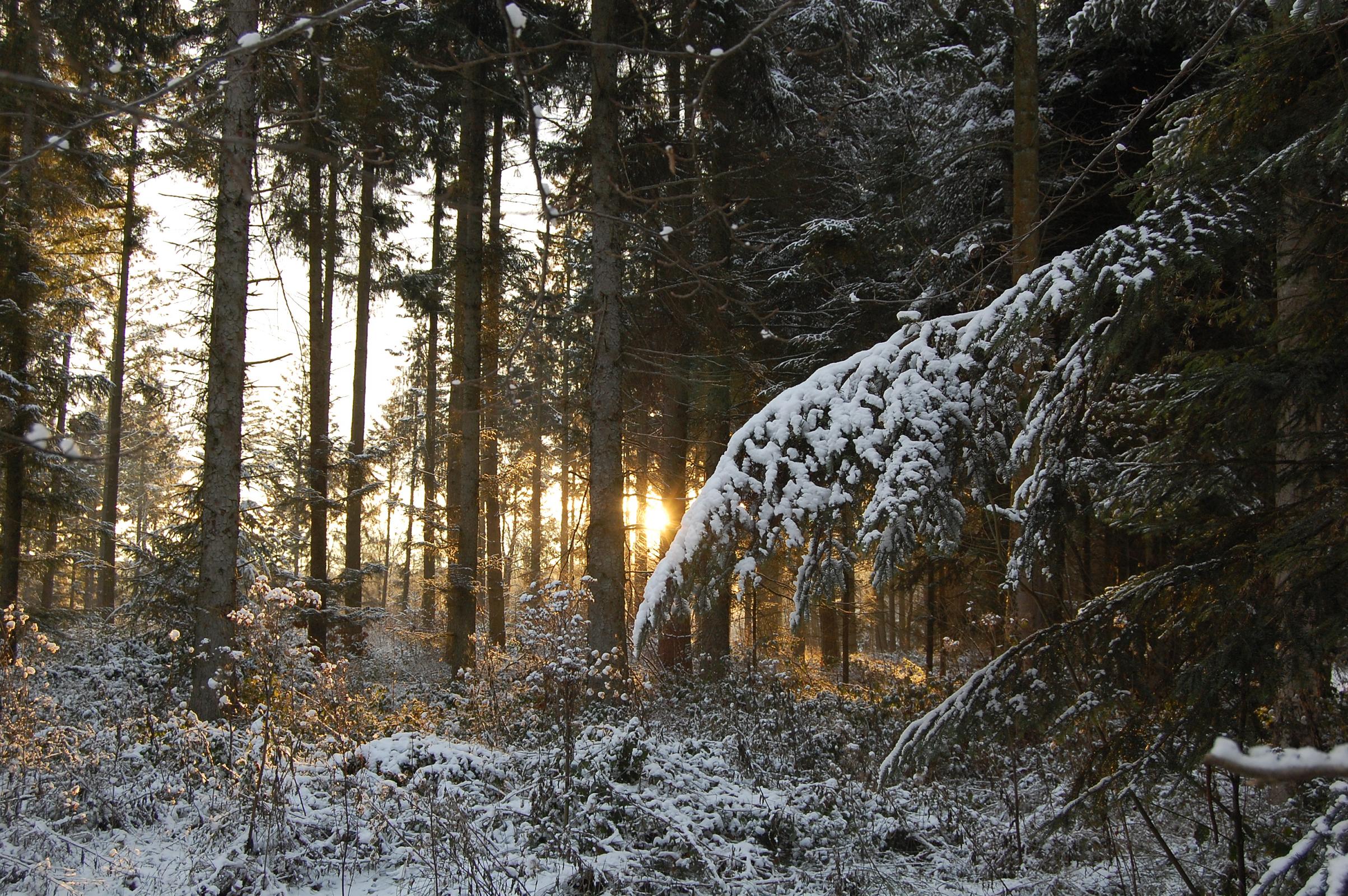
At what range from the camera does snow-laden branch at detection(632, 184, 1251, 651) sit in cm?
280

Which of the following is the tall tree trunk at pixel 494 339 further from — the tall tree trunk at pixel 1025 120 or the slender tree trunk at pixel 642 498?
the tall tree trunk at pixel 1025 120

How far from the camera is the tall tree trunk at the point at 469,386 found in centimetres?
1111

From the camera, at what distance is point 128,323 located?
55.3 feet

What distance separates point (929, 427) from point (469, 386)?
9.18m

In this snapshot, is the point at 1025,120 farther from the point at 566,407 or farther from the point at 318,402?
the point at 318,402

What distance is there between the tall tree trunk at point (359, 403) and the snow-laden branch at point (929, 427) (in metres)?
10.9

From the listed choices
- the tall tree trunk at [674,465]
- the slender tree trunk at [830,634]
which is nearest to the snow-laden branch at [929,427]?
the tall tree trunk at [674,465]

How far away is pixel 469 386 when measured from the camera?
36.4 ft

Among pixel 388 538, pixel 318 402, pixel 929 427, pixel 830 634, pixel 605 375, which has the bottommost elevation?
pixel 830 634

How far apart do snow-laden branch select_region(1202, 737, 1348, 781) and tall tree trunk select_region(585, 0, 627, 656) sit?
7615mm

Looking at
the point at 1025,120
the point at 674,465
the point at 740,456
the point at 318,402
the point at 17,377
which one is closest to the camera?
the point at 740,456

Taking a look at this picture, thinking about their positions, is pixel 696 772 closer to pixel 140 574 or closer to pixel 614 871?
pixel 614 871

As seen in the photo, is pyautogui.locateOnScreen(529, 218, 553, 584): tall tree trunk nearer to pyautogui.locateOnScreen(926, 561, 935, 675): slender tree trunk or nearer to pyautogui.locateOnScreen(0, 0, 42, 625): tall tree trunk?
pyautogui.locateOnScreen(926, 561, 935, 675): slender tree trunk

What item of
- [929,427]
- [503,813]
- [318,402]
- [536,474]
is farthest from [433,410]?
[929,427]
